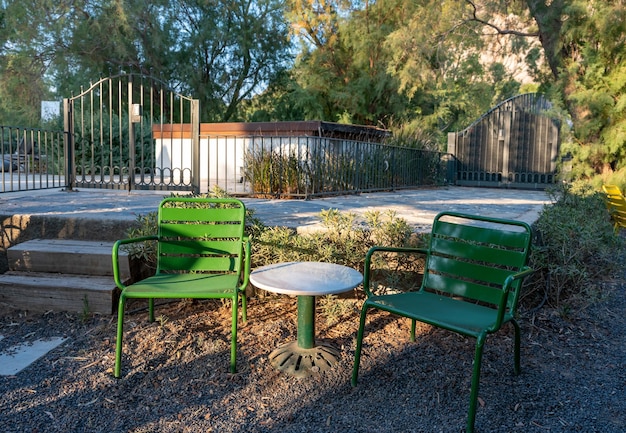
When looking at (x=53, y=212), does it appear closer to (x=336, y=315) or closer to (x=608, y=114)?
(x=336, y=315)

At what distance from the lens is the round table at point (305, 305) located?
2.75 meters

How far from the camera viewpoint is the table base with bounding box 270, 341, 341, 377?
9.29ft

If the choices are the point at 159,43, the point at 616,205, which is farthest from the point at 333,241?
the point at 159,43

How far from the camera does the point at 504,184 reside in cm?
1488

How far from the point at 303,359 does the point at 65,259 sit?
2139mm

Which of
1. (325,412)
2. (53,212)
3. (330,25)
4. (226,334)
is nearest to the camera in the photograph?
(325,412)

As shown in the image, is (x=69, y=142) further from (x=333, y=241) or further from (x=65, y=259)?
(x=333, y=241)

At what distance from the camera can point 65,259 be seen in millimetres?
3914

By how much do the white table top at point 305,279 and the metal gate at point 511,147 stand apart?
12.9 m

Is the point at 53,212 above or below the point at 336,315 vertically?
above

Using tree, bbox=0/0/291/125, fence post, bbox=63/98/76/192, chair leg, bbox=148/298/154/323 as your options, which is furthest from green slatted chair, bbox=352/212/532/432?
tree, bbox=0/0/291/125

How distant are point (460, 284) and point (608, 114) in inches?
314

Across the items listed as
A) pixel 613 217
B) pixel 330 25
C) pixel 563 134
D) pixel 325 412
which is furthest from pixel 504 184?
pixel 325 412

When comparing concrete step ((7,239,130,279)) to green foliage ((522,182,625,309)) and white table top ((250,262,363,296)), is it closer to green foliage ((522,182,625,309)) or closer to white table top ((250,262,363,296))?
white table top ((250,262,363,296))
